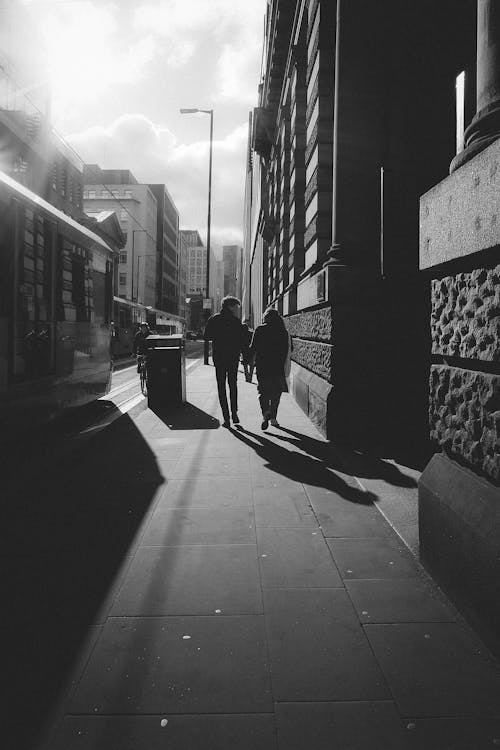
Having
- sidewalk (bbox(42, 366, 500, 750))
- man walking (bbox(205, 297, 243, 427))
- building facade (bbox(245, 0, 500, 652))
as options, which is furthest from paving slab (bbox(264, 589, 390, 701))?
man walking (bbox(205, 297, 243, 427))

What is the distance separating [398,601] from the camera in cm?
287

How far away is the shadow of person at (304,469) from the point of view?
4.82 meters

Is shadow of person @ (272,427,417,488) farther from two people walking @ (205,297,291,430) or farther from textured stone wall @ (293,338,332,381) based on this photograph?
two people walking @ (205,297,291,430)

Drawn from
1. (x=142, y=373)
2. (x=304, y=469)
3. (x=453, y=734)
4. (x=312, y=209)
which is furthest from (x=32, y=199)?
(x=453, y=734)

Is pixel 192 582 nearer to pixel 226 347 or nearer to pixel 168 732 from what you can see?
pixel 168 732

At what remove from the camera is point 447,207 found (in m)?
3.09

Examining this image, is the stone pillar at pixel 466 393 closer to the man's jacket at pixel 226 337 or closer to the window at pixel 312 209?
the man's jacket at pixel 226 337

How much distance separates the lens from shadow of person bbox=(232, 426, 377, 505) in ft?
15.8

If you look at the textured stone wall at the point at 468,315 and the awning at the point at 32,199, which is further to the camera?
the awning at the point at 32,199

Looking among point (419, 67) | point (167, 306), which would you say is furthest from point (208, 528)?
point (167, 306)

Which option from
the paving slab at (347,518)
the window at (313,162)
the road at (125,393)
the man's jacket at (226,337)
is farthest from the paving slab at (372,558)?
the road at (125,393)

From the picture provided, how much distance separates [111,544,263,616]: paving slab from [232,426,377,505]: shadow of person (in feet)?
4.84

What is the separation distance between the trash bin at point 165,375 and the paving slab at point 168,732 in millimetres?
8780

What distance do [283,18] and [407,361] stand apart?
505 inches
